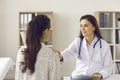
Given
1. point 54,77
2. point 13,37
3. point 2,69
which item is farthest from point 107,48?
point 13,37

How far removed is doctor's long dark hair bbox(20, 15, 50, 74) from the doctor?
74 cm

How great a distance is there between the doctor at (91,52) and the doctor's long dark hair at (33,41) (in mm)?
739

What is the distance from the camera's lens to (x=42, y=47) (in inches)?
68.9

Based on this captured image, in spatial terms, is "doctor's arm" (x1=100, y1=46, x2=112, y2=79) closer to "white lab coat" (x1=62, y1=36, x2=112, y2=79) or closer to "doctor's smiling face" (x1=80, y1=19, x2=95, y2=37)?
"white lab coat" (x1=62, y1=36, x2=112, y2=79)

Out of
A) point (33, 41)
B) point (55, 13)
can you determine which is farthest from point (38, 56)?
point (55, 13)

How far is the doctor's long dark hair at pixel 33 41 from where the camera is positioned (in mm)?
1715

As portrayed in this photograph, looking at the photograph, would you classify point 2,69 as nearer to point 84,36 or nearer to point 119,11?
point 84,36

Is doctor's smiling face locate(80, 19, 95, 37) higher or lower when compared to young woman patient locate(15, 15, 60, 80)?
higher

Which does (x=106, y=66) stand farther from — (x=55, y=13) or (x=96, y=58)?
(x=55, y=13)

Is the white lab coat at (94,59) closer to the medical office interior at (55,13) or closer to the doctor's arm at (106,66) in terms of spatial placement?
the doctor's arm at (106,66)

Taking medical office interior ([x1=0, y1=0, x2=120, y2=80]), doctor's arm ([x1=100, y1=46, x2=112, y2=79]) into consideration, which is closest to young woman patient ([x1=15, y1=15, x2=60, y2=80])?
doctor's arm ([x1=100, y1=46, x2=112, y2=79])

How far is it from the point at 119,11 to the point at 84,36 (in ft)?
7.89

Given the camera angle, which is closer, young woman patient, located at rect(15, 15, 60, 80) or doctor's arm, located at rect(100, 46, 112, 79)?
young woman patient, located at rect(15, 15, 60, 80)

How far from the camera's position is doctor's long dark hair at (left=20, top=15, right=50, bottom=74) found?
67.5 inches
